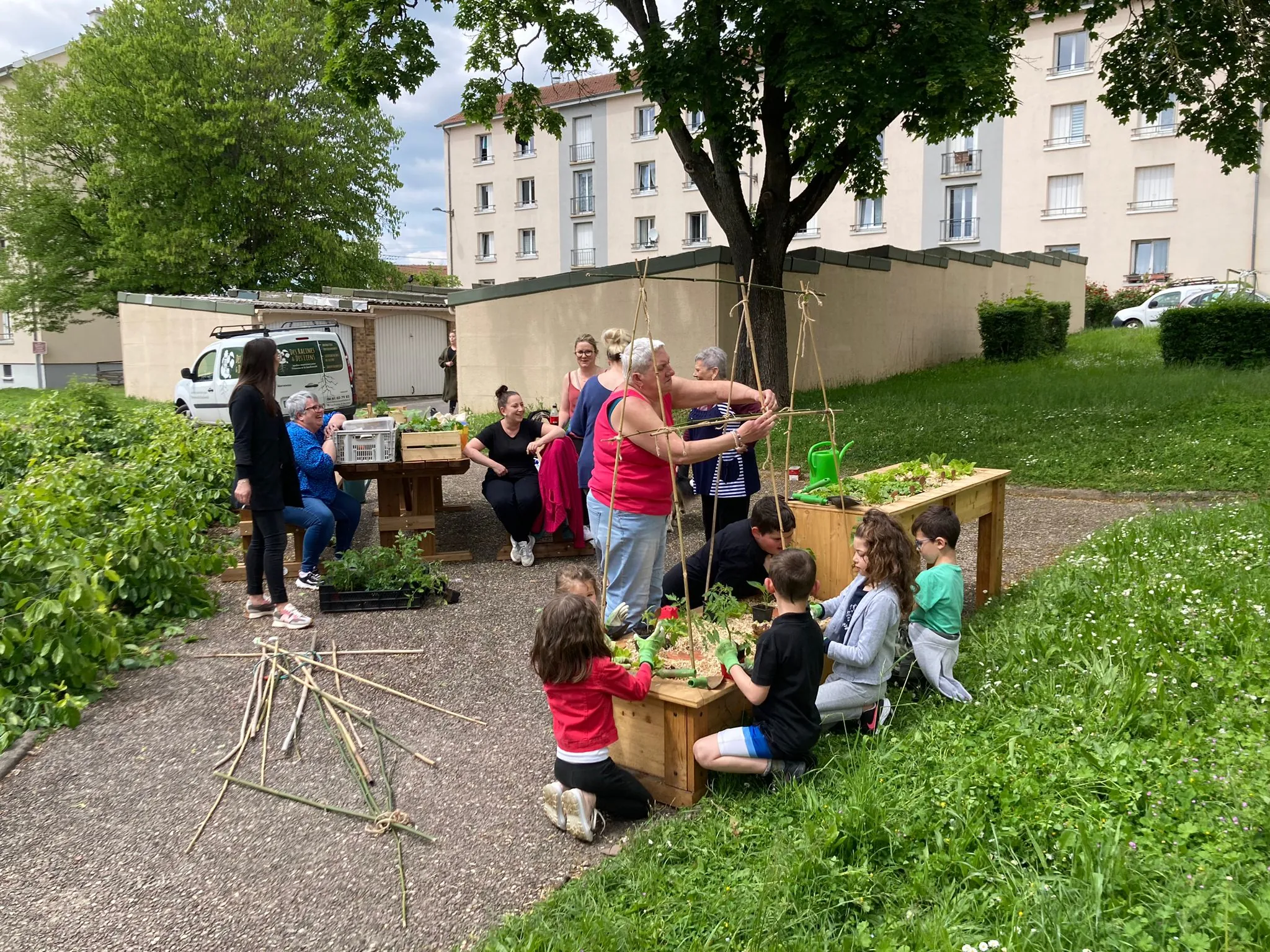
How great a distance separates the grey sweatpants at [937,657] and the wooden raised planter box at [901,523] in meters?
0.79

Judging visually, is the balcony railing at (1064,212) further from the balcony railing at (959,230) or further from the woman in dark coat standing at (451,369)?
the woman in dark coat standing at (451,369)

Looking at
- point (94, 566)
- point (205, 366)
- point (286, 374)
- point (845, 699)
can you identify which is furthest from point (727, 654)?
point (205, 366)

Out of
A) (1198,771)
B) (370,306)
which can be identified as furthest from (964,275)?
(1198,771)

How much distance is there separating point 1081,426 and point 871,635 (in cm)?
917

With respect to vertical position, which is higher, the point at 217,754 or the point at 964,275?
the point at 964,275

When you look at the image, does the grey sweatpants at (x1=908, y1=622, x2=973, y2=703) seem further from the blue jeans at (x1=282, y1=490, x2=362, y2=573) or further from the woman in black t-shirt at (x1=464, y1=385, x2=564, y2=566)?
the blue jeans at (x1=282, y1=490, x2=362, y2=573)

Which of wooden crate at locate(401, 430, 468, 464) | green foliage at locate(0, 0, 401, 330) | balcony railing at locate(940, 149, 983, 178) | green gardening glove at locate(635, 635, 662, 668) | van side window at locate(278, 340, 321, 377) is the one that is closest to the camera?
green gardening glove at locate(635, 635, 662, 668)

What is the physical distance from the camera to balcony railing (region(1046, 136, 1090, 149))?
34188 millimetres

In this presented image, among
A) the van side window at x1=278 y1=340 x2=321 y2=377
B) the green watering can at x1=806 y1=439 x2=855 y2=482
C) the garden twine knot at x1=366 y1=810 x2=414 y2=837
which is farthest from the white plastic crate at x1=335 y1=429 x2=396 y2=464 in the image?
the van side window at x1=278 y1=340 x2=321 y2=377

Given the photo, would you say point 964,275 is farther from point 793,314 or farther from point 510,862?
point 510,862

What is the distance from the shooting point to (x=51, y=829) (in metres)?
4.01

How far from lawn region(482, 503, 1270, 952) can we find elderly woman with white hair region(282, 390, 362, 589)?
4.34 metres

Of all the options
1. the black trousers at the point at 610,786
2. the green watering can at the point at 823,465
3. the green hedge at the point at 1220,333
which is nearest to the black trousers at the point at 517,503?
the green watering can at the point at 823,465

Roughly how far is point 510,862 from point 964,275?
2078 centimetres
